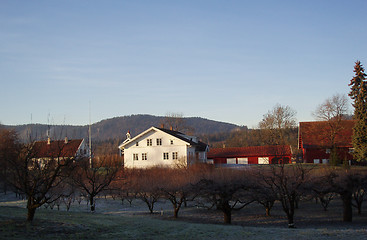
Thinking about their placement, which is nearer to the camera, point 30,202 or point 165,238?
point 165,238

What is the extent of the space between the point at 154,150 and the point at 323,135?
25.6 meters

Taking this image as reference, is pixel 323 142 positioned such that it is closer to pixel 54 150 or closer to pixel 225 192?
pixel 225 192

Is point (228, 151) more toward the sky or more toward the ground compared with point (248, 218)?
more toward the sky

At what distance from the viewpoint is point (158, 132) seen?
50281 mm

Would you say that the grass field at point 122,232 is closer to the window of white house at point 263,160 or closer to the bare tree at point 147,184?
the bare tree at point 147,184

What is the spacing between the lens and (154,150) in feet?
164

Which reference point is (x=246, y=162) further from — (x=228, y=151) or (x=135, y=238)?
(x=135, y=238)

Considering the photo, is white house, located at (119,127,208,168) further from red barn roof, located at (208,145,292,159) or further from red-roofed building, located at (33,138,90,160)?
red-roofed building, located at (33,138,90,160)

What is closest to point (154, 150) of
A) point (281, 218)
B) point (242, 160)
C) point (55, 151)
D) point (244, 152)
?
point (242, 160)

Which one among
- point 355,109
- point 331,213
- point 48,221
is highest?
point 355,109

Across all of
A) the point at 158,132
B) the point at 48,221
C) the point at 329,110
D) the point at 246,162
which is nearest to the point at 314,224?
the point at 48,221

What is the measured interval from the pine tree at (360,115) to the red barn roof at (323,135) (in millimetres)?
7042

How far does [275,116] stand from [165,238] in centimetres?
5663

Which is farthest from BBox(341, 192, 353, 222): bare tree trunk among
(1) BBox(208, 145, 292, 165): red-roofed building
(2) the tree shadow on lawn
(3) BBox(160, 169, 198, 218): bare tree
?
(1) BBox(208, 145, 292, 165): red-roofed building
